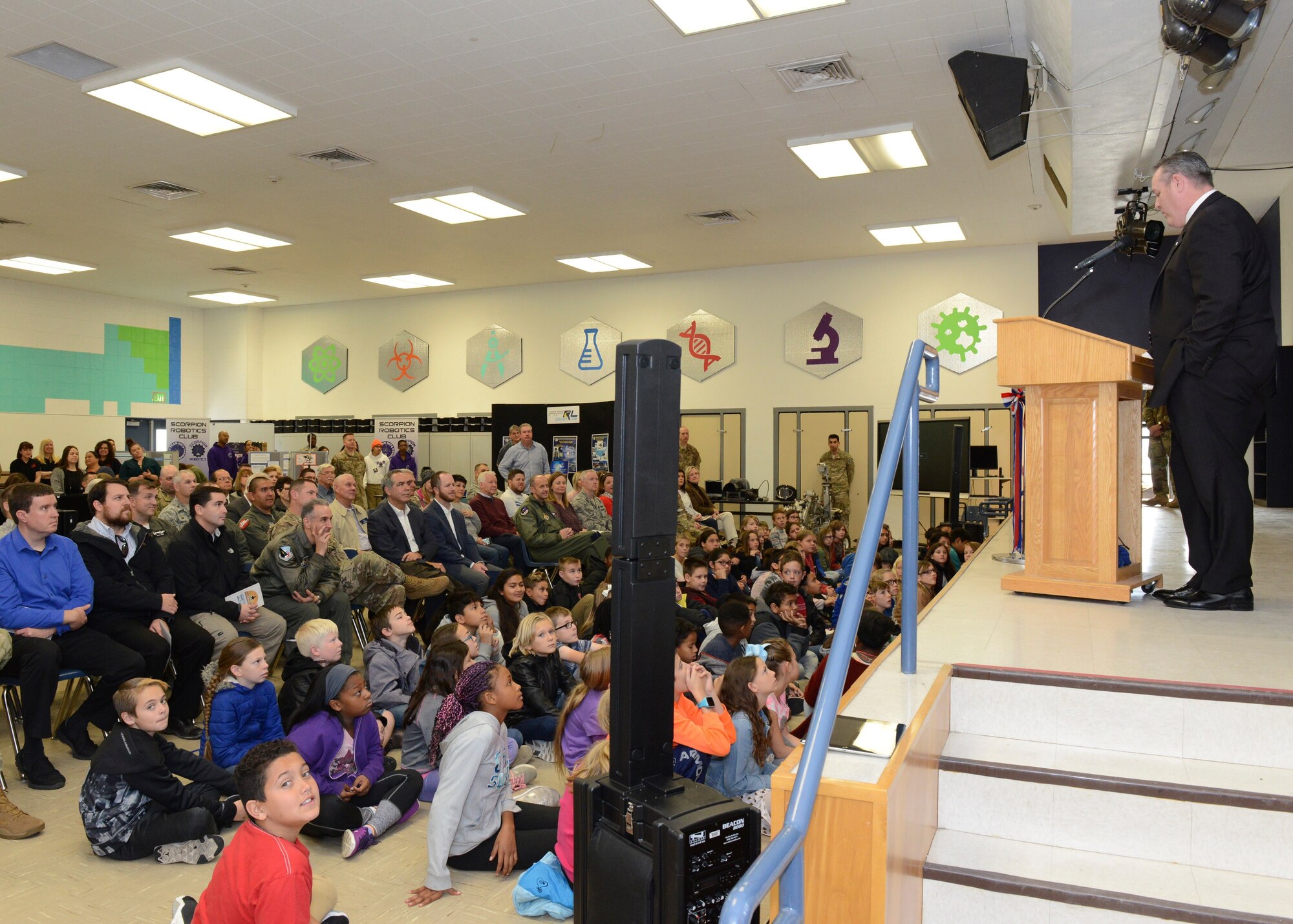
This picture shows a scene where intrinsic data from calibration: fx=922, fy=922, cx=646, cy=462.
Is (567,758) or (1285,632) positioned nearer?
(1285,632)

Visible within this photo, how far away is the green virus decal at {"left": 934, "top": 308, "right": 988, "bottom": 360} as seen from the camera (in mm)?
11609

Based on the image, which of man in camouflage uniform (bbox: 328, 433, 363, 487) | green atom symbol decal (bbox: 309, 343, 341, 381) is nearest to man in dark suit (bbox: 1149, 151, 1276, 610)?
man in camouflage uniform (bbox: 328, 433, 363, 487)

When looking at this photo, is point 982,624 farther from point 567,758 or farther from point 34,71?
point 34,71

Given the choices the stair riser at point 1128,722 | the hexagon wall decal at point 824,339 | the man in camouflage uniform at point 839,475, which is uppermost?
the hexagon wall decal at point 824,339

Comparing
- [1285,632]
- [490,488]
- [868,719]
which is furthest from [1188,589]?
[490,488]

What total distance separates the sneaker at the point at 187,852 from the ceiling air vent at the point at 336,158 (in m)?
6.06

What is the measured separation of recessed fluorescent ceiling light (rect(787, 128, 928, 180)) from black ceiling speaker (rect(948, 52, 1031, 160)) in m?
1.33

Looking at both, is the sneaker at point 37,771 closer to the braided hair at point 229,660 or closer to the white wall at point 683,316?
the braided hair at point 229,660

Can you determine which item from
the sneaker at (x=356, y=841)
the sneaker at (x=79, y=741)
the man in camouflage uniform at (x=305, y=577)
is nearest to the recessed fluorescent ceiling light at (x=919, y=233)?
the man in camouflage uniform at (x=305, y=577)

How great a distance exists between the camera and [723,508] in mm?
12578

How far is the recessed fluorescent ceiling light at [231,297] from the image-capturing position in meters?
14.9

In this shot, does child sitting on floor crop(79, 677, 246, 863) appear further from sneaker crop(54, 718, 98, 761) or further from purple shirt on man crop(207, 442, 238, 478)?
purple shirt on man crop(207, 442, 238, 478)

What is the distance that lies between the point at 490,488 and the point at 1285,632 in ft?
20.9

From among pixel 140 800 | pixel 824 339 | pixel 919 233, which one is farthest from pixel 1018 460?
pixel 824 339
